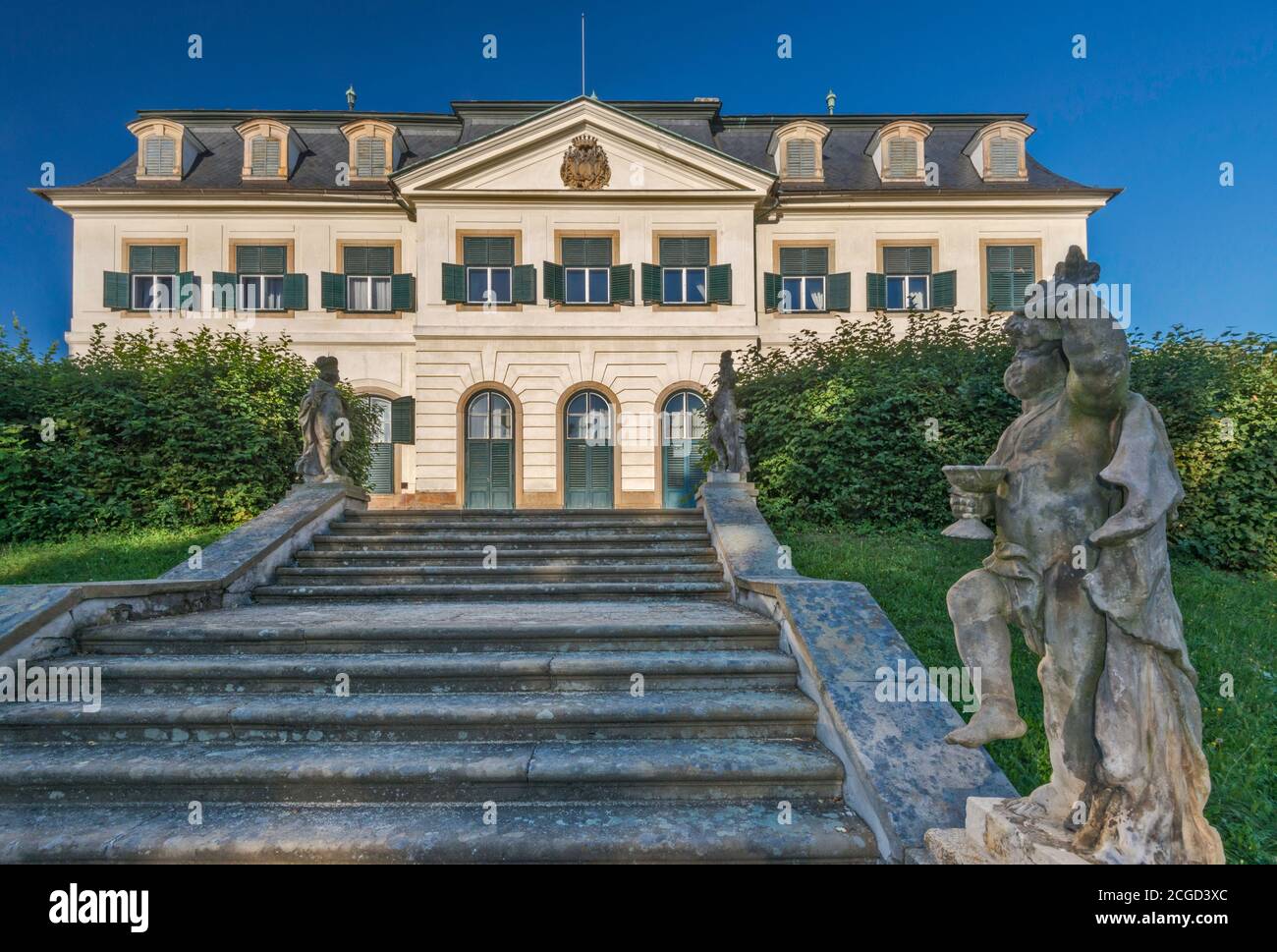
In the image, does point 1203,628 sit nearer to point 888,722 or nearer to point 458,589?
point 888,722

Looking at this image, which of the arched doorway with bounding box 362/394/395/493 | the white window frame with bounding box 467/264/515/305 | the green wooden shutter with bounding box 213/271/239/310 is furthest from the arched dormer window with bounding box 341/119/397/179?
the arched doorway with bounding box 362/394/395/493

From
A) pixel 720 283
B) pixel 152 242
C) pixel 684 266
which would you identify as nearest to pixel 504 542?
pixel 720 283

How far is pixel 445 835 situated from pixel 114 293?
2047 cm

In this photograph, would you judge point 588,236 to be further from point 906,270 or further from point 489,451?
point 906,270

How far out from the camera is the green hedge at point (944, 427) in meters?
7.89

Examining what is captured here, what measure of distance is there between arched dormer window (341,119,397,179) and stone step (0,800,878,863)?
1961 cm

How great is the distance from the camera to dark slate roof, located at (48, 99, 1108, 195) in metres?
18.9

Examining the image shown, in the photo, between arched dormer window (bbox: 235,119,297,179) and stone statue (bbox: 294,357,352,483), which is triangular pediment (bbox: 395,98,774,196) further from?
stone statue (bbox: 294,357,352,483)

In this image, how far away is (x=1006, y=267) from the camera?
60.6 feet

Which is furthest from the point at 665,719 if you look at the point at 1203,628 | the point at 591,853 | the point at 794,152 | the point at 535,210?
the point at 794,152

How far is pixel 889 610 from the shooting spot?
5.25 meters

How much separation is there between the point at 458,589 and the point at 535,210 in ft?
45.9

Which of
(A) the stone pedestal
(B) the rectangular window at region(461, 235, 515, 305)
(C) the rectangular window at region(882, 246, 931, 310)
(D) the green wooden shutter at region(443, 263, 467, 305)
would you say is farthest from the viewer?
(C) the rectangular window at region(882, 246, 931, 310)
